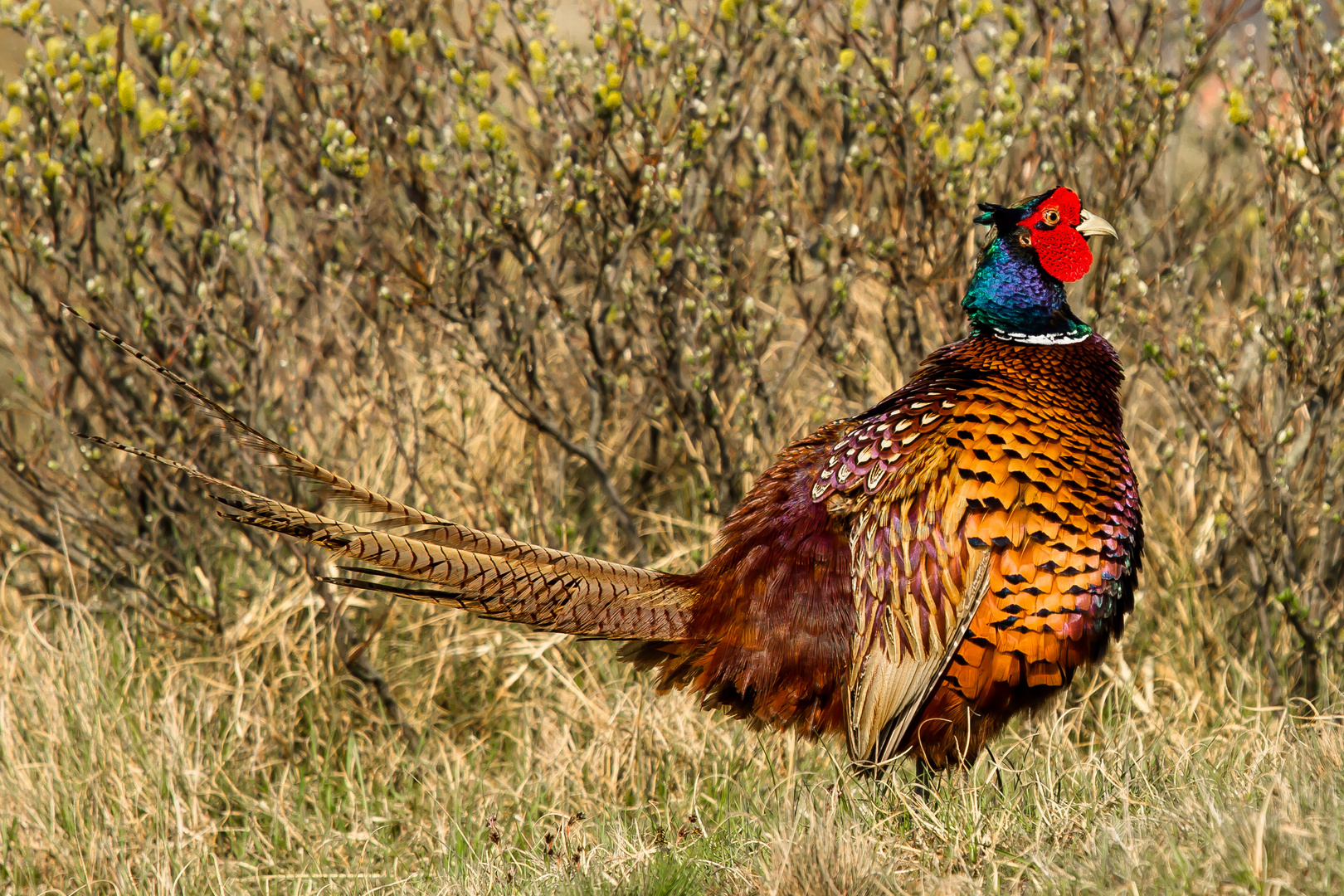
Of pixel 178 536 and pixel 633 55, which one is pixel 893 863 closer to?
pixel 633 55

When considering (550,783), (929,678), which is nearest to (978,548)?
(929,678)

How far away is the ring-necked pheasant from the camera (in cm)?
268

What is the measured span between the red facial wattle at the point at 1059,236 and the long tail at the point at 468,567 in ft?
3.79

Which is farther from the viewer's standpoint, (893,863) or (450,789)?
(450,789)

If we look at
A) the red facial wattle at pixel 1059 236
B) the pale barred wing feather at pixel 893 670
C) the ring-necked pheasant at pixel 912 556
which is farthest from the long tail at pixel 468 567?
the red facial wattle at pixel 1059 236

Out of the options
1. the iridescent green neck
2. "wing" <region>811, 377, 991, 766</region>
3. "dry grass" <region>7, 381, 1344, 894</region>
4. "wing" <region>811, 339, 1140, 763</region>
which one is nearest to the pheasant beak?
the iridescent green neck

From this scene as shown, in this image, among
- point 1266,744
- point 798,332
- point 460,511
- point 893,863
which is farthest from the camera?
point 798,332

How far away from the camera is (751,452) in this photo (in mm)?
4410

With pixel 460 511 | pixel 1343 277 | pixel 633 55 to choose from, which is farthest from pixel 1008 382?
pixel 460 511

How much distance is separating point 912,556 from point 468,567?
96 centimetres

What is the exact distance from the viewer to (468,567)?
9.21 ft

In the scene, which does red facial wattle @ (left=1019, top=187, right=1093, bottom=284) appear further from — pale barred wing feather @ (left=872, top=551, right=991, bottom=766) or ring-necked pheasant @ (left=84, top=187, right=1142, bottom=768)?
pale barred wing feather @ (left=872, top=551, right=991, bottom=766)

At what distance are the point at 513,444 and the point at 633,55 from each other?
1.48 m

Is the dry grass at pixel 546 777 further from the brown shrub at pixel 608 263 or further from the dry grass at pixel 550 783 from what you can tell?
the brown shrub at pixel 608 263
